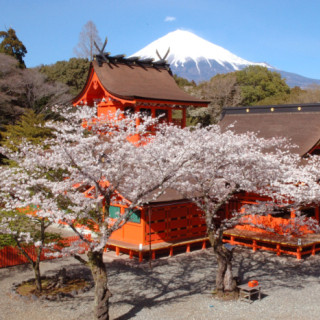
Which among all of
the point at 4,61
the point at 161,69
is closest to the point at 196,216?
the point at 161,69

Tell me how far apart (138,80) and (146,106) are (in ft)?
8.60

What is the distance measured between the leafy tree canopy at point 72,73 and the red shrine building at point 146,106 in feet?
71.6

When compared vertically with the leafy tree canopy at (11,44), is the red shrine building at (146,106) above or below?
below

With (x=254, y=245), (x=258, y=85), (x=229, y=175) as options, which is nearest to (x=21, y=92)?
(x=254, y=245)

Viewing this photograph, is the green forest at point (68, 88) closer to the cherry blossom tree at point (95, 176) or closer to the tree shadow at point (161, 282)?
the tree shadow at point (161, 282)

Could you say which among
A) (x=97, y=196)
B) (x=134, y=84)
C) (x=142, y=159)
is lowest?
(x=97, y=196)

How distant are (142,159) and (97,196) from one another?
1.69 metres

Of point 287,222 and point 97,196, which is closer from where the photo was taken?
point 97,196

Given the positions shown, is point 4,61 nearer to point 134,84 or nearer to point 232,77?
point 134,84

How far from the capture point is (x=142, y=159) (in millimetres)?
10898

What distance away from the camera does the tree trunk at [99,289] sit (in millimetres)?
9531

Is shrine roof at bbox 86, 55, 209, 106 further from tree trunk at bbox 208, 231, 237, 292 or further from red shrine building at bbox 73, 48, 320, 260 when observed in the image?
tree trunk at bbox 208, 231, 237, 292

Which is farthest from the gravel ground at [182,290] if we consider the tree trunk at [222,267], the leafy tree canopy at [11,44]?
the leafy tree canopy at [11,44]

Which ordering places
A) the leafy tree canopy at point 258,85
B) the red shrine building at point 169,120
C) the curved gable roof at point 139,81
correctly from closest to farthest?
the red shrine building at point 169,120 → the curved gable roof at point 139,81 → the leafy tree canopy at point 258,85
